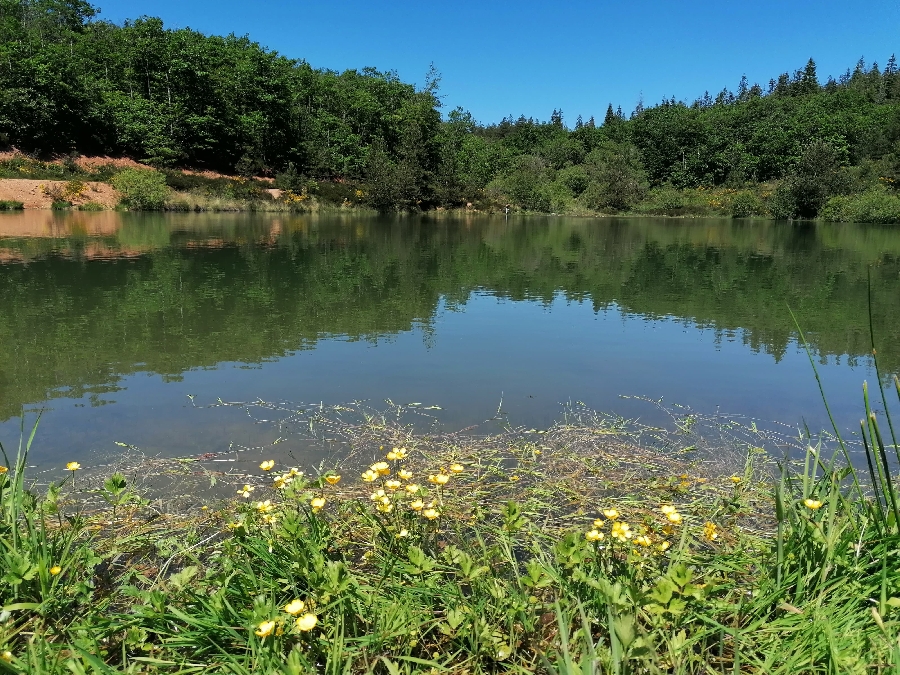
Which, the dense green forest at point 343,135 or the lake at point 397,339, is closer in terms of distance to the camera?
the lake at point 397,339

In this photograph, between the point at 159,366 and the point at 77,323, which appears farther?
the point at 77,323

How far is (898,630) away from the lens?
5.25ft

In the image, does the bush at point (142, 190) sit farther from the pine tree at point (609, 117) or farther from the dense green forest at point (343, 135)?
the pine tree at point (609, 117)

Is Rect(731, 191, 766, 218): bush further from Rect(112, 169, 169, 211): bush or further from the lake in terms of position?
Rect(112, 169, 169, 211): bush

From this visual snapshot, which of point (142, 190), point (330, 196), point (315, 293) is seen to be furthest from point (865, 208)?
point (142, 190)

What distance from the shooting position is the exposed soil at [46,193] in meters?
30.4

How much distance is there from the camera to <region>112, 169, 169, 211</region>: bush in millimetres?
31984

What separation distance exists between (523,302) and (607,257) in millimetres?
7866

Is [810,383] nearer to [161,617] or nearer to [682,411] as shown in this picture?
[682,411]

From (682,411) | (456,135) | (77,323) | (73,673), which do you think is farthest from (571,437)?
(456,135)

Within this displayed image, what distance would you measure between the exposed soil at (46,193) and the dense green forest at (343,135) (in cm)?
763

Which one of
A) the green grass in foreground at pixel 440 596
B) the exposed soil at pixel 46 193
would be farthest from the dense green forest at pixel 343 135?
the green grass in foreground at pixel 440 596

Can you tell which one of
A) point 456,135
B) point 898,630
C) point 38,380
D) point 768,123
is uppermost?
point 768,123

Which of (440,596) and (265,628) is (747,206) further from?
(265,628)
